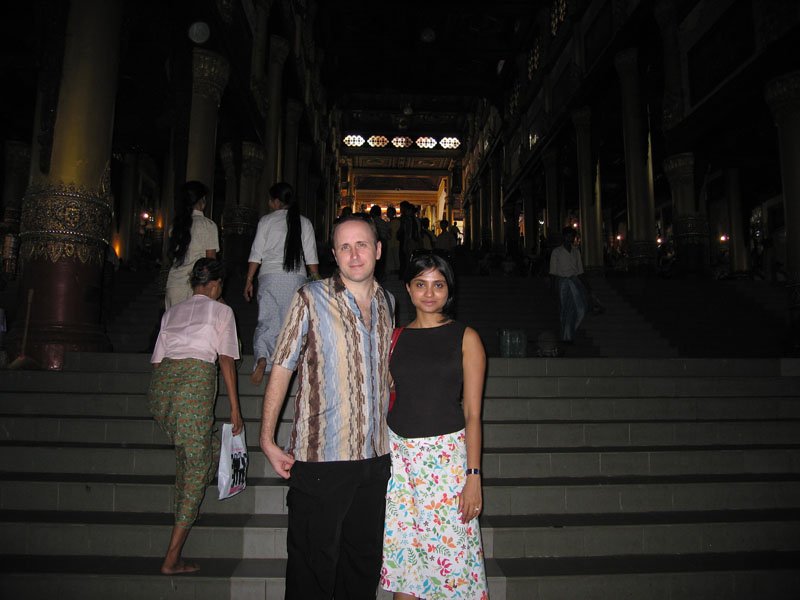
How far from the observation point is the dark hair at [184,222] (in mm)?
4441

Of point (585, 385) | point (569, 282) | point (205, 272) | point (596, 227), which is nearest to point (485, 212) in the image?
point (596, 227)

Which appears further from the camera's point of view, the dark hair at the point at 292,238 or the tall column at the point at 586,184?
the tall column at the point at 586,184

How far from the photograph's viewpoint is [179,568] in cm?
283

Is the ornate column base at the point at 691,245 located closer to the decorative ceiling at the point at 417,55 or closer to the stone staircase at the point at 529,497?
the stone staircase at the point at 529,497

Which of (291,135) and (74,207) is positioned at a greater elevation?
(291,135)

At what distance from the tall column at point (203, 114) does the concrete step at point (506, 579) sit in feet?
23.7

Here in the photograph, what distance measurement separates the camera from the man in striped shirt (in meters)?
1.83

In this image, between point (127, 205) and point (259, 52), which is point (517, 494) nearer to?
point (259, 52)

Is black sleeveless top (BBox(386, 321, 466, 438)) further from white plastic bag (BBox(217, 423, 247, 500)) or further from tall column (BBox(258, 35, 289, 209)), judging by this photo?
tall column (BBox(258, 35, 289, 209))

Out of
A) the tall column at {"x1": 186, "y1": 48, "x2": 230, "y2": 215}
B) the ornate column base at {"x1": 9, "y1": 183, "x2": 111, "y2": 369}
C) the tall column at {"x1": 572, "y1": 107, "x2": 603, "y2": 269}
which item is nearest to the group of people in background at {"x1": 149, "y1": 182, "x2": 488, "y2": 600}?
the ornate column base at {"x1": 9, "y1": 183, "x2": 111, "y2": 369}

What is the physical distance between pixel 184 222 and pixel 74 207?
1.83m

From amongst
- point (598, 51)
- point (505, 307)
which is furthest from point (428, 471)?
point (598, 51)

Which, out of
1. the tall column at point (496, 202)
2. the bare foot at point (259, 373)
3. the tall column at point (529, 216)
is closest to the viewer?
the bare foot at point (259, 373)

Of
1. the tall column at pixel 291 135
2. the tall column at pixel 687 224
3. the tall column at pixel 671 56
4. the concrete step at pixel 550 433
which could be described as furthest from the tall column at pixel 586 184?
the concrete step at pixel 550 433
